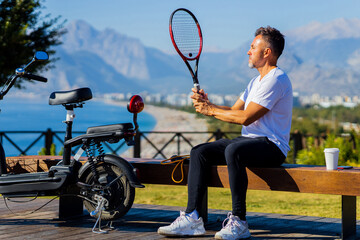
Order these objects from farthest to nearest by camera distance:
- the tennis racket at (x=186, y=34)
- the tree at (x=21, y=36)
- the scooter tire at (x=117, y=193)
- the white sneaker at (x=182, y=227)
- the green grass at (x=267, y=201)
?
the tree at (x=21, y=36) → the green grass at (x=267, y=201) → the tennis racket at (x=186, y=34) → the scooter tire at (x=117, y=193) → the white sneaker at (x=182, y=227)

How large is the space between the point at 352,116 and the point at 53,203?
55.5m

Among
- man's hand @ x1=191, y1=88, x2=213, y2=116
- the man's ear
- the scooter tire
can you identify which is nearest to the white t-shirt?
the man's ear

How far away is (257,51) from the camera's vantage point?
3.92 m

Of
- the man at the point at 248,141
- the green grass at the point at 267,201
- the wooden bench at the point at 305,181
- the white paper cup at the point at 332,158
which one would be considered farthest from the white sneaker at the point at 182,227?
the green grass at the point at 267,201

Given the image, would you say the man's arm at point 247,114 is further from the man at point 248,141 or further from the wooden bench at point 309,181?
the wooden bench at point 309,181

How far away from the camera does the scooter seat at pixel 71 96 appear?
3.98 m

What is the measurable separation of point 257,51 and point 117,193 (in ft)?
4.72

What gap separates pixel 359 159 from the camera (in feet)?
32.8

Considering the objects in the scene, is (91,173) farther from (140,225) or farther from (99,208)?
(140,225)

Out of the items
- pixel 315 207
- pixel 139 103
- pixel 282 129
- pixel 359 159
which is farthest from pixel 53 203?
pixel 359 159

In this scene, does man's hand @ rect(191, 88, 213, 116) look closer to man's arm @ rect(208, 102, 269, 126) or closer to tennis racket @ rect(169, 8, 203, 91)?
man's arm @ rect(208, 102, 269, 126)

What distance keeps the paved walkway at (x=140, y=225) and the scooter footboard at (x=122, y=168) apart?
384 millimetres

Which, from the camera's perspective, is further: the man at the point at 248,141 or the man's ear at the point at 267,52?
the man's ear at the point at 267,52

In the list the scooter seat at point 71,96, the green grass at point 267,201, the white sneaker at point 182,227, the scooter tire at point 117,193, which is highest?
the scooter seat at point 71,96
